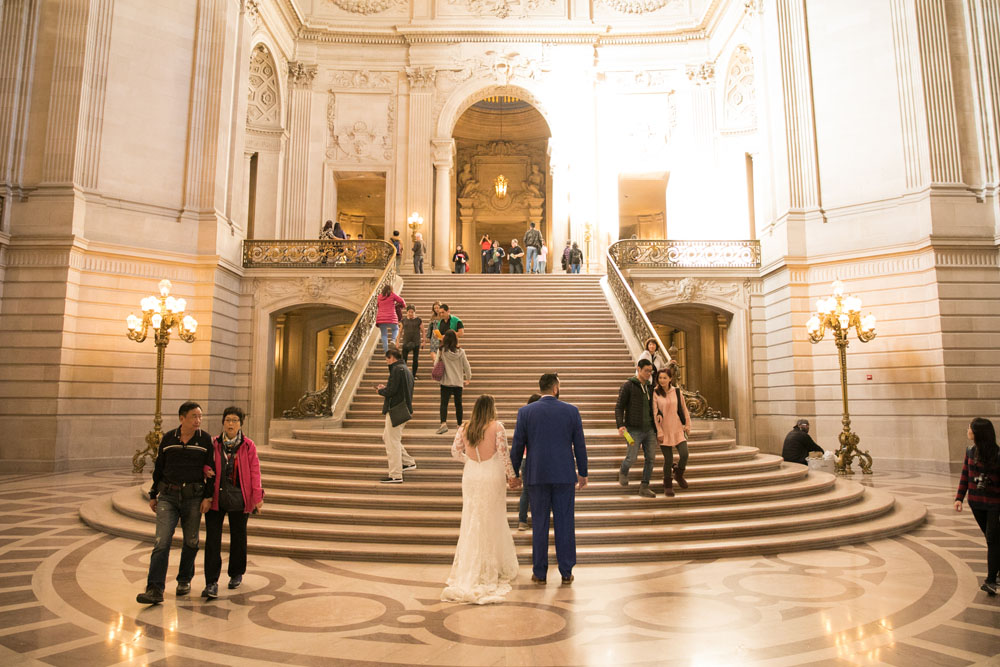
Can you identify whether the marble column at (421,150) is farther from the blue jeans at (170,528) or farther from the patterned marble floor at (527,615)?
the blue jeans at (170,528)

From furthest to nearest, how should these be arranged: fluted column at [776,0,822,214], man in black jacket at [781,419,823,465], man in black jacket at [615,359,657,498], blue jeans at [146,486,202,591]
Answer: fluted column at [776,0,822,214] → man in black jacket at [781,419,823,465] → man in black jacket at [615,359,657,498] → blue jeans at [146,486,202,591]

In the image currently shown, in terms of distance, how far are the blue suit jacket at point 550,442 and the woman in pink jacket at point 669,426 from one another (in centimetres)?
216

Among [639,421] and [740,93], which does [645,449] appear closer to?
[639,421]

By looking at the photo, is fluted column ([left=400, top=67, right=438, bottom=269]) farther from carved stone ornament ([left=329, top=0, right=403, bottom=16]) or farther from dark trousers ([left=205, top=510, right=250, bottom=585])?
dark trousers ([left=205, top=510, right=250, bottom=585])

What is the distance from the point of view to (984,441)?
4469mm

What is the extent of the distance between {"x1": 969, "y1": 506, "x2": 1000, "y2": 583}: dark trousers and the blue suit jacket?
2.78m

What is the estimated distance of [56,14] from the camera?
12.8 meters

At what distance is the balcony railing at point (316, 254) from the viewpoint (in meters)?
16.2

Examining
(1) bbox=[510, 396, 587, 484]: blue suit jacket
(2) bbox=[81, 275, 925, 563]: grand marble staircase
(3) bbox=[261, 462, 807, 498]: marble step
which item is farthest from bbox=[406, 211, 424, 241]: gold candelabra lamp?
(1) bbox=[510, 396, 587, 484]: blue suit jacket

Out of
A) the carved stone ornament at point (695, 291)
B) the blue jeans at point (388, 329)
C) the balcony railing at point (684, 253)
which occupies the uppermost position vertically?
the balcony railing at point (684, 253)

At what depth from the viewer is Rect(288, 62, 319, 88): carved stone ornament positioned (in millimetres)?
20562

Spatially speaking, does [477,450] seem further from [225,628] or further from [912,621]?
[912,621]

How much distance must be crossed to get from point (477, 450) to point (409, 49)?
19.5 m

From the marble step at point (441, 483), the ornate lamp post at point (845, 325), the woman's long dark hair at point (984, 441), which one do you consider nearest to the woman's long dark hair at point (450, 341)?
the marble step at point (441, 483)
